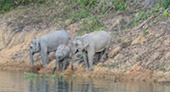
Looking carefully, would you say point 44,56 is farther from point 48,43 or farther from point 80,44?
point 80,44

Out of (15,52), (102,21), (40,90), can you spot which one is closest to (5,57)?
(15,52)

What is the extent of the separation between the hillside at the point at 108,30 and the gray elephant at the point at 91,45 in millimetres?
407

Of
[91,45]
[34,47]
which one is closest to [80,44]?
[91,45]

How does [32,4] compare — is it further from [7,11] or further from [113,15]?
[113,15]

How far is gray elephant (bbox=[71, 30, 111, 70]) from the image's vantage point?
A: 2783cm

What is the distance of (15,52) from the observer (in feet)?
108

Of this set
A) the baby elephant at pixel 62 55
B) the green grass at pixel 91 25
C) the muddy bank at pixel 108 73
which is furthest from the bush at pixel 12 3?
the baby elephant at pixel 62 55

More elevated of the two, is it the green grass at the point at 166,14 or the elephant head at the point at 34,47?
the green grass at the point at 166,14

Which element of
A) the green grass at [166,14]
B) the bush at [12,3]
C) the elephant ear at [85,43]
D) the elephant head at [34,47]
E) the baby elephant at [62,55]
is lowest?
the baby elephant at [62,55]

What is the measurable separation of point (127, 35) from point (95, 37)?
2180 millimetres

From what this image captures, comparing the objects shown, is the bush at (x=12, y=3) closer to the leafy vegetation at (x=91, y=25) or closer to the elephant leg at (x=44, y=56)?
the leafy vegetation at (x=91, y=25)

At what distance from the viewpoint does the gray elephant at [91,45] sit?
27.8 m

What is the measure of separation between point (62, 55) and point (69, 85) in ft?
18.4

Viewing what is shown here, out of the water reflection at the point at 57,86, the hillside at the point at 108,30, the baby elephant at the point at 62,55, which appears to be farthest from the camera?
the baby elephant at the point at 62,55
